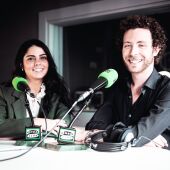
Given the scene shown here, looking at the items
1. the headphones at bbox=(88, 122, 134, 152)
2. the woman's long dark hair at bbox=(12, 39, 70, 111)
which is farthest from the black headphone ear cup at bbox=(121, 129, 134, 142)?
the woman's long dark hair at bbox=(12, 39, 70, 111)

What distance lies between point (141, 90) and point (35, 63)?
0.95m

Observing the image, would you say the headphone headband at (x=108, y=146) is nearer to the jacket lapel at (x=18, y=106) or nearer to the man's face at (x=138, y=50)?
the man's face at (x=138, y=50)

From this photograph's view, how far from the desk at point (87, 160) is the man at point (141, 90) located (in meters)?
0.33

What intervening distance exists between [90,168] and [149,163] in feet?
0.70

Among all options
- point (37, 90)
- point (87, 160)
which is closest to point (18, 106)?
point (37, 90)

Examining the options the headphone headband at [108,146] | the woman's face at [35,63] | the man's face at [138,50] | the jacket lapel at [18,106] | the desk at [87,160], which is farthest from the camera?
the woman's face at [35,63]

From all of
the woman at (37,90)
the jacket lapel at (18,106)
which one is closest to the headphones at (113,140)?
the woman at (37,90)

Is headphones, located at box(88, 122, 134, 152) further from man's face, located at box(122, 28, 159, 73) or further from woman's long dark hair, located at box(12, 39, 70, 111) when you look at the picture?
woman's long dark hair, located at box(12, 39, 70, 111)

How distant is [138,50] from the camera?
71.6 inches

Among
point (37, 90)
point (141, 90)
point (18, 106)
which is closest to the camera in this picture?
point (141, 90)

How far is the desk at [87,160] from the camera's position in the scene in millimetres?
992

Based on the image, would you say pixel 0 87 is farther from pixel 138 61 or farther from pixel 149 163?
pixel 149 163

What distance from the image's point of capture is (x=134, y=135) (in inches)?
58.0

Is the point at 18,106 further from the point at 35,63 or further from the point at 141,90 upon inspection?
the point at 141,90
